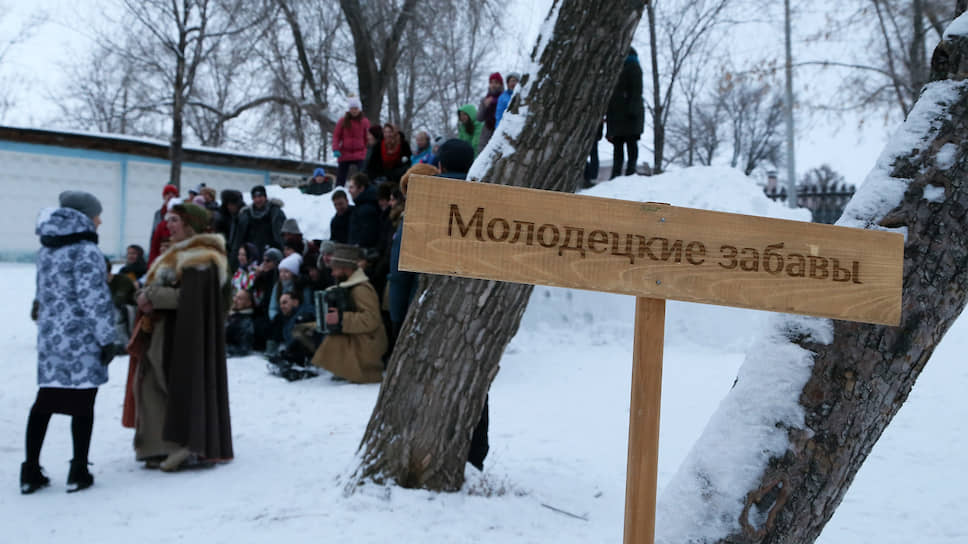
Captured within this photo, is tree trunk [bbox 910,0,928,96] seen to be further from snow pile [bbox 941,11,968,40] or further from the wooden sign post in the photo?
the wooden sign post

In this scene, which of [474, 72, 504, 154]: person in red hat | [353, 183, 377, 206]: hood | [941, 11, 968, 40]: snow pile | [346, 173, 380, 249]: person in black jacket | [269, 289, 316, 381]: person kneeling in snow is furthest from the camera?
[474, 72, 504, 154]: person in red hat

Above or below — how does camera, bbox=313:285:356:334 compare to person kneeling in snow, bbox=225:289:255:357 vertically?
above

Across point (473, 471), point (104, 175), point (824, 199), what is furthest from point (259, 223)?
point (824, 199)

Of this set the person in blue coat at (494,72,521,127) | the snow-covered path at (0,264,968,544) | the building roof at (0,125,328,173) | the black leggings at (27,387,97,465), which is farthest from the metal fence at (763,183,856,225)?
the black leggings at (27,387,97,465)

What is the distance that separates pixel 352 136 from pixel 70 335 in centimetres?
824

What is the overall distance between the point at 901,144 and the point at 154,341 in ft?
13.1

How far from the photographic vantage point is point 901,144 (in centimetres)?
206

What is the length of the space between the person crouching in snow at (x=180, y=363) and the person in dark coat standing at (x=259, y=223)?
5189mm

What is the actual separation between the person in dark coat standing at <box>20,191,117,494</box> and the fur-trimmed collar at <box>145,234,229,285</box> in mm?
390

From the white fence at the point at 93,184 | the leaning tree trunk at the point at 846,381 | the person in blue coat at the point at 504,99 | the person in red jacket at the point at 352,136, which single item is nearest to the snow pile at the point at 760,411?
the leaning tree trunk at the point at 846,381

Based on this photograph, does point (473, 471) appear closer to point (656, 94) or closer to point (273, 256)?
point (273, 256)

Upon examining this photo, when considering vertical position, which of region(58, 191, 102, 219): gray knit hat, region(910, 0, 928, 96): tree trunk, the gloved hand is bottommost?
the gloved hand

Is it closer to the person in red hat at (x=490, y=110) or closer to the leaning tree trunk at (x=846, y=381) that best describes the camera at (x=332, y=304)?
the person in red hat at (x=490, y=110)

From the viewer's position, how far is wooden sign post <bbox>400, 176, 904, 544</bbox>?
1669 mm
